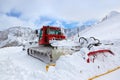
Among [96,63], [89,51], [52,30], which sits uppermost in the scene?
[52,30]

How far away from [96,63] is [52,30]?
571 centimetres

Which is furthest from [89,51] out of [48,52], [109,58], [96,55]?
[48,52]

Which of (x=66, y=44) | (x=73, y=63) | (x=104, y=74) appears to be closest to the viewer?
(x=104, y=74)

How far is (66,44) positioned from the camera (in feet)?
28.4

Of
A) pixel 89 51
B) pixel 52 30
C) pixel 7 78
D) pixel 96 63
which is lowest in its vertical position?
pixel 7 78

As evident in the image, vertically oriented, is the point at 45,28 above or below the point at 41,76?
above

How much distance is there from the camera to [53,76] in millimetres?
5531

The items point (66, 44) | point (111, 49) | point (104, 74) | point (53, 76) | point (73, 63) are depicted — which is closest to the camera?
point (53, 76)

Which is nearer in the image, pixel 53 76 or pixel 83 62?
pixel 53 76

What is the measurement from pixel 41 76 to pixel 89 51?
258 cm

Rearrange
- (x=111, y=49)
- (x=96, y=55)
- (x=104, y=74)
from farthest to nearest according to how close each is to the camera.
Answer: (x=111, y=49) < (x=96, y=55) < (x=104, y=74)

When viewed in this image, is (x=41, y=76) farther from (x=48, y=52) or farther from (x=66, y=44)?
(x=66, y=44)

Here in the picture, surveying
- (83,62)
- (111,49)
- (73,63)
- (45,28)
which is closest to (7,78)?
(73,63)

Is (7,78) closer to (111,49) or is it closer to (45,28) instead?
(111,49)
